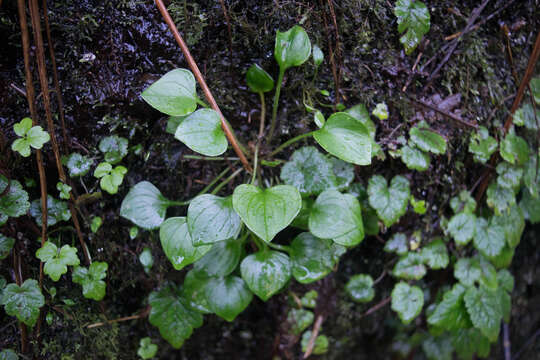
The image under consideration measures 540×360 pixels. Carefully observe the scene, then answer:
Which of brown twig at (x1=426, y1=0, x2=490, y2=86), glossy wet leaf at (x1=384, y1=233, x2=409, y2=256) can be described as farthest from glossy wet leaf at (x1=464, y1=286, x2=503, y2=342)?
brown twig at (x1=426, y1=0, x2=490, y2=86)

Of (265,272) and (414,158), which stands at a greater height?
(414,158)

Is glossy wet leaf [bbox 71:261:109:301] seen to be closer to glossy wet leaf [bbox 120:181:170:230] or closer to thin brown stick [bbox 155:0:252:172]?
glossy wet leaf [bbox 120:181:170:230]

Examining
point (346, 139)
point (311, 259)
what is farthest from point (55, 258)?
point (346, 139)

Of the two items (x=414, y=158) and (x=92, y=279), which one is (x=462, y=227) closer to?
(x=414, y=158)

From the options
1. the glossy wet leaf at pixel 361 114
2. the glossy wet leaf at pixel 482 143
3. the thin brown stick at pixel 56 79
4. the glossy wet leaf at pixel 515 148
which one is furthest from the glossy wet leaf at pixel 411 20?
the thin brown stick at pixel 56 79

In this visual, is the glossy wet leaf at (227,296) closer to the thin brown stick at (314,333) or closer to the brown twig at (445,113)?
the thin brown stick at (314,333)
